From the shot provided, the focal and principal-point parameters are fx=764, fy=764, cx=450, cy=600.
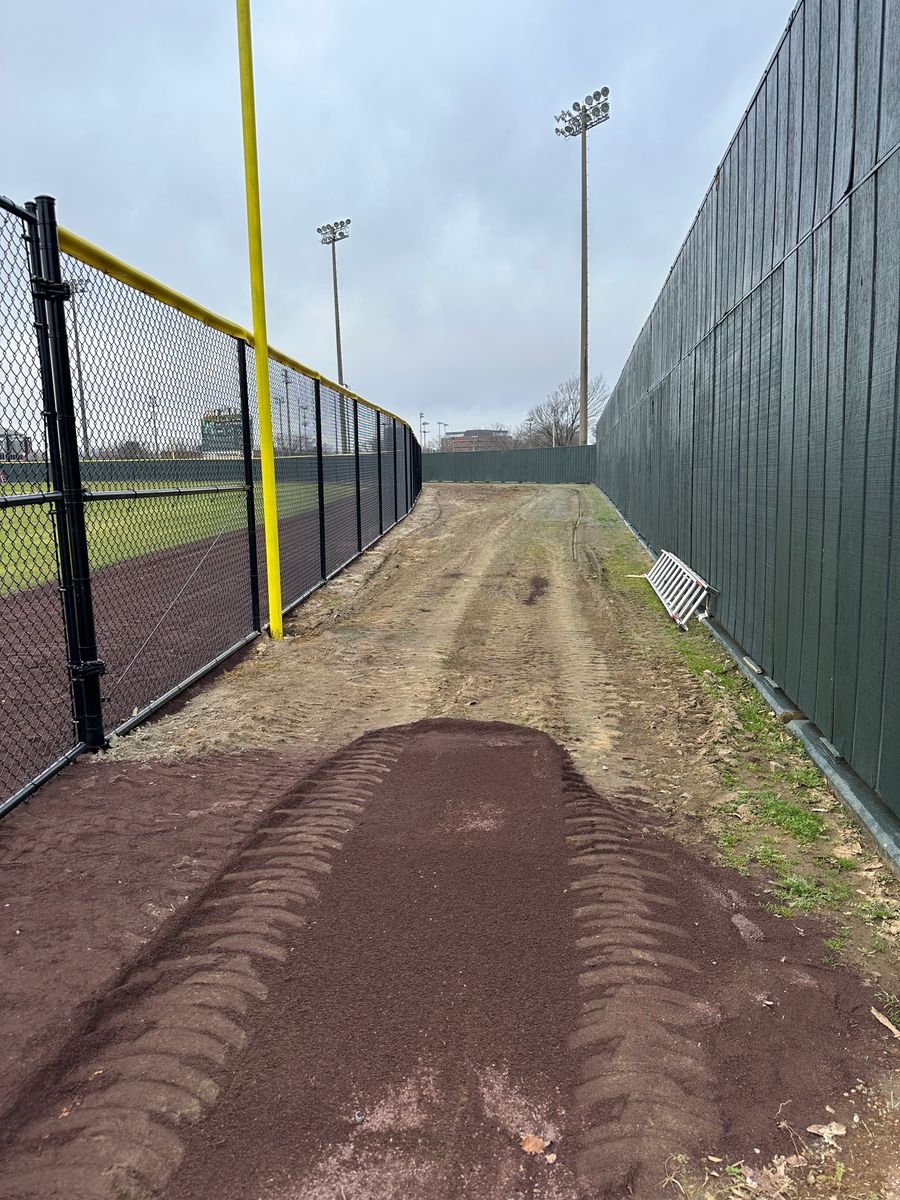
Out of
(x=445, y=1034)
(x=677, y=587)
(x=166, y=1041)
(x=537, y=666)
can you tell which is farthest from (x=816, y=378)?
(x=677, y=587)

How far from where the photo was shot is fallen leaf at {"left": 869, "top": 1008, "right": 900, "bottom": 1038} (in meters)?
2.28

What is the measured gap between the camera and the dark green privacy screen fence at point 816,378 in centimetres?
345

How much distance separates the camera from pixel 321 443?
9711mm

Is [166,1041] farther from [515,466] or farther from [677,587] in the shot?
[515,466]

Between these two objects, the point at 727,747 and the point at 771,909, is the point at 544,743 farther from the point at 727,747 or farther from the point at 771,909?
the point at 771,909

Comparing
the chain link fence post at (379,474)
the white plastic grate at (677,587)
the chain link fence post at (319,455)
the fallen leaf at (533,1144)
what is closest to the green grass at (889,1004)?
the fallen leaf at (533,1144)

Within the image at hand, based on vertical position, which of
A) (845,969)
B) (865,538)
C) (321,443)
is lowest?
(845,969)

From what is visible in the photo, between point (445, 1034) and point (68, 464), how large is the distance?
11.2 feet

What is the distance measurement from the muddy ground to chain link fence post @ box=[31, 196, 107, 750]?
40 cm

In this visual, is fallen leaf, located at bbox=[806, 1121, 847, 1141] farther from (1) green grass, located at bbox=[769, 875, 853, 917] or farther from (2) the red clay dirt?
(1) green grass, located at bbox=[769, 875, 853, 917]

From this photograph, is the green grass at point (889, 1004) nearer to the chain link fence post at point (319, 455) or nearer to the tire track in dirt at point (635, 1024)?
the tire track in dirt at point (635, 1024)

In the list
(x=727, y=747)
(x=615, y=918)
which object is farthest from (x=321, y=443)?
(x=615, y=918)

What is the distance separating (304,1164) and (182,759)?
9.49 feet

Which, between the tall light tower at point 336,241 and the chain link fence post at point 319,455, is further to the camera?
the tall light tower at point 336,241
